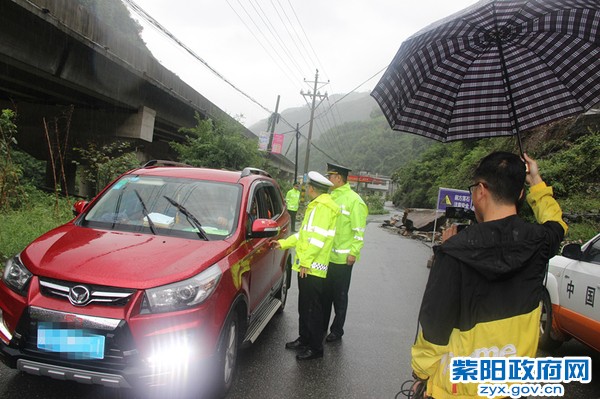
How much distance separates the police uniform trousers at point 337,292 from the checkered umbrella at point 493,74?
1899mm

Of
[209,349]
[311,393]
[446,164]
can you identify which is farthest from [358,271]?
[446,164]

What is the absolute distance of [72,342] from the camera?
261cm

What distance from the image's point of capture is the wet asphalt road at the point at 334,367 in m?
3.23

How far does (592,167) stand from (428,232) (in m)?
9.26

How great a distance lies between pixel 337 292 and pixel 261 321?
933 millimetres

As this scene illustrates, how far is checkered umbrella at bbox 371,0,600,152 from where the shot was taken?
260 cm

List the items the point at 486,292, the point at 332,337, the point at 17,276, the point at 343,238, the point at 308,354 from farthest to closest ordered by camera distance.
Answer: the point at 332,337 → the point at 343,238 → the point at 308,354 → the point at 17,276 → the point at 486,292

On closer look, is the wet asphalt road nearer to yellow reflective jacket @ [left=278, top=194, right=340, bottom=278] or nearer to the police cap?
yellow reflective jacket @ [left=278, top=194, right=340, bottom=278]

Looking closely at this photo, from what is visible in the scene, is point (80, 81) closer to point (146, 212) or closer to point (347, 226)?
point (146, 212)

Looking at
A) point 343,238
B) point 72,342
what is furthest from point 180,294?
point 343,238

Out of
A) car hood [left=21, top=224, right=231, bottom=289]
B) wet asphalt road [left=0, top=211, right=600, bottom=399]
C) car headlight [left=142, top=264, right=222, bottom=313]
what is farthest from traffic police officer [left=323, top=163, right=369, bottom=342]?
car headlight [left=142, top=264, right=222, bottom=313]

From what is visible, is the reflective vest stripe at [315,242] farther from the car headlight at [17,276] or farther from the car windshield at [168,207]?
the car headlight at [17,276]

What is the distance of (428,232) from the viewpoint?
20.5 metres

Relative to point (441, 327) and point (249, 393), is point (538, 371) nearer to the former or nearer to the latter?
point (441, 327)
